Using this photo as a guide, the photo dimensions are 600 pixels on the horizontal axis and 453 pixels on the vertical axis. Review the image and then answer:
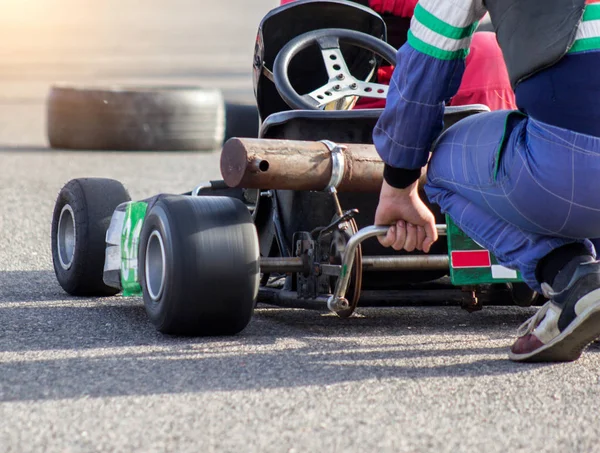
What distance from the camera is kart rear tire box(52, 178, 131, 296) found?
3.68 metres

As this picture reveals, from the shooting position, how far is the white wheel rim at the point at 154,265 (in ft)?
10.0

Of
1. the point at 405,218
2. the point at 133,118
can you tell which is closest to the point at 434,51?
the point at 405,218

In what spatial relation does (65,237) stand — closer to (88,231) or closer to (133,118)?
(88,231)

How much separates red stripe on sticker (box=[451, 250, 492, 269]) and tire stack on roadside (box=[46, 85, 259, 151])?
6.51 meters

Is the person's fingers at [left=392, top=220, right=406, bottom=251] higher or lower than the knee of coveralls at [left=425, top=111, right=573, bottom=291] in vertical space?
lower

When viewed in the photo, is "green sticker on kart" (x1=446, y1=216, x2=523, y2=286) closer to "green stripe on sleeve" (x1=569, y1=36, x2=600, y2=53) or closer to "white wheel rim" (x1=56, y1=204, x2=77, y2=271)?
"green stripe on sleeve" (x1=569, y1=36, x2=600, y2=53)

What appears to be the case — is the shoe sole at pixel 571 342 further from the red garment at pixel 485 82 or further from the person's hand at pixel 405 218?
the red garment at pixel 485 82

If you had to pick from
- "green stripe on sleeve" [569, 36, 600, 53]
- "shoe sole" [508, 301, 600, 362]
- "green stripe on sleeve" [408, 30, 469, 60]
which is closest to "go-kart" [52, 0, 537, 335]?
"shoe sole" [508, 301, 600, 362]

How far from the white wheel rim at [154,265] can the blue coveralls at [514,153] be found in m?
0.74

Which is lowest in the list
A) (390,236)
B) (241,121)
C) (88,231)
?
(241,121)

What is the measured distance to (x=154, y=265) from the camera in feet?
10.2

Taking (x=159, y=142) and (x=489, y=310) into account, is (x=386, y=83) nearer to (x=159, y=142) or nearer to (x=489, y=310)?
(x=489, y=310)

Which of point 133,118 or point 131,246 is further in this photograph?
point 133,118

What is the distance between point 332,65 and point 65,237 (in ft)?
3.58
